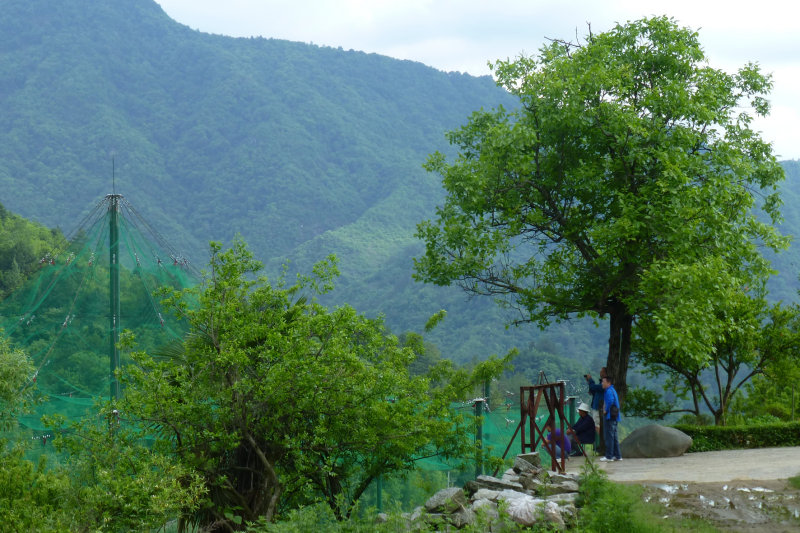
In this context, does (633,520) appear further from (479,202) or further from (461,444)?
(479,202)

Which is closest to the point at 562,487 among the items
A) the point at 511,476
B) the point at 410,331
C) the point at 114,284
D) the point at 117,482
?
the point at 511,476

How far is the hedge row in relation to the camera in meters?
17.4

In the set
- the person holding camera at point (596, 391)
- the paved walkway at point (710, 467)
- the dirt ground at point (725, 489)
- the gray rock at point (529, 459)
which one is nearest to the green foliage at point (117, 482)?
the gray rock at point (529, 459)

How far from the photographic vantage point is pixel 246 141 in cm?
14638

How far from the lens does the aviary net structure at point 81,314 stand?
Result: 49.5 feet

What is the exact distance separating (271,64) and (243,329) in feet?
552

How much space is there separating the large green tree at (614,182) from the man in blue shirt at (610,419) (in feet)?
8.07

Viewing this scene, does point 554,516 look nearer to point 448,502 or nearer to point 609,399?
point 448,502

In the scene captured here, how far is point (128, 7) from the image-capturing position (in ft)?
589

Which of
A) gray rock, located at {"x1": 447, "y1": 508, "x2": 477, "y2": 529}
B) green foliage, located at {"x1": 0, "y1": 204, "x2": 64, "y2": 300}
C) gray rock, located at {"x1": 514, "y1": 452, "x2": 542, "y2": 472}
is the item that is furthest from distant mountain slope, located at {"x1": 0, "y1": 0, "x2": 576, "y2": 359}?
gray rock, located at {"x1": 447, "y1": 508, "x2": 477, "y2": 529}

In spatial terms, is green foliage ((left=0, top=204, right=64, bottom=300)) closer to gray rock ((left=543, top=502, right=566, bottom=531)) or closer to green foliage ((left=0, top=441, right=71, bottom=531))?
green foliage ((left=0, top=441, right=71, bottom=531))

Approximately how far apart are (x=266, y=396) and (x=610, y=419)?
683 centimetres

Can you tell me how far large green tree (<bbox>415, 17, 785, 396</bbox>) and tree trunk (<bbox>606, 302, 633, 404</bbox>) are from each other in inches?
1.2

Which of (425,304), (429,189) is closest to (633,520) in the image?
(425,304)
